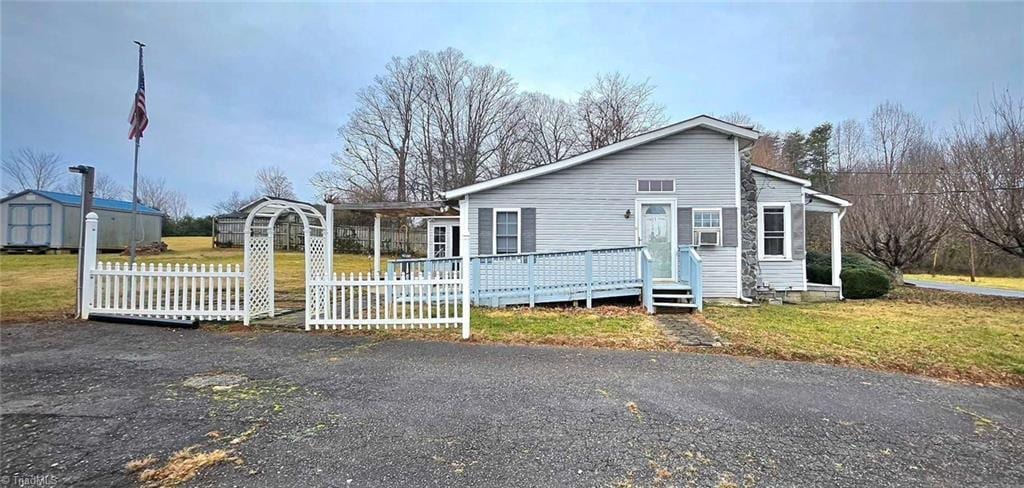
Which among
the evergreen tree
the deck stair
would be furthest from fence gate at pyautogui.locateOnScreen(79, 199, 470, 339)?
the evergreen tree

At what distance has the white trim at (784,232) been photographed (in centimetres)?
1130

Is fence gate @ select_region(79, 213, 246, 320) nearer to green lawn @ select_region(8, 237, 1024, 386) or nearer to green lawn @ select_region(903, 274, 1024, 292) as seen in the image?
green lawn @ select_region(8, 237, 1024, 386)

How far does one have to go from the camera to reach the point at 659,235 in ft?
34.5

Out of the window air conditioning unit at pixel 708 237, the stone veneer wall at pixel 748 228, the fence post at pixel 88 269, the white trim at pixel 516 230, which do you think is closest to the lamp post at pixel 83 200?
the fence post at pixel 88 269

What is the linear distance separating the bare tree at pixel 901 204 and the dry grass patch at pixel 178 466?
20424 millimetres

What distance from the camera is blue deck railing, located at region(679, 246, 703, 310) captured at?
895 cm

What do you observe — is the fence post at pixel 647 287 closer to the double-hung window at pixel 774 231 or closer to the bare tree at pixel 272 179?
the double-hung window at pixel 774 231

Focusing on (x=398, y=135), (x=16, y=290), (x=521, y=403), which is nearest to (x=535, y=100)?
(x=398, y=135)

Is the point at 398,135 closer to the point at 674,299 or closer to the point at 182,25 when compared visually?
the point at 182,25

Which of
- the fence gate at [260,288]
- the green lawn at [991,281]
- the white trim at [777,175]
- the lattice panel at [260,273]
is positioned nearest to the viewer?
the fence gate at [260,288]

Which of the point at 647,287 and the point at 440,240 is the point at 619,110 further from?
the point at 647,287

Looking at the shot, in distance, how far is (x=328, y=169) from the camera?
31.8m

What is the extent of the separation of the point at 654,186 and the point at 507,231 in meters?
3.75

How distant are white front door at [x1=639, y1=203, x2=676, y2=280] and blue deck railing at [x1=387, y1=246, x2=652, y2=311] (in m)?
0.95
